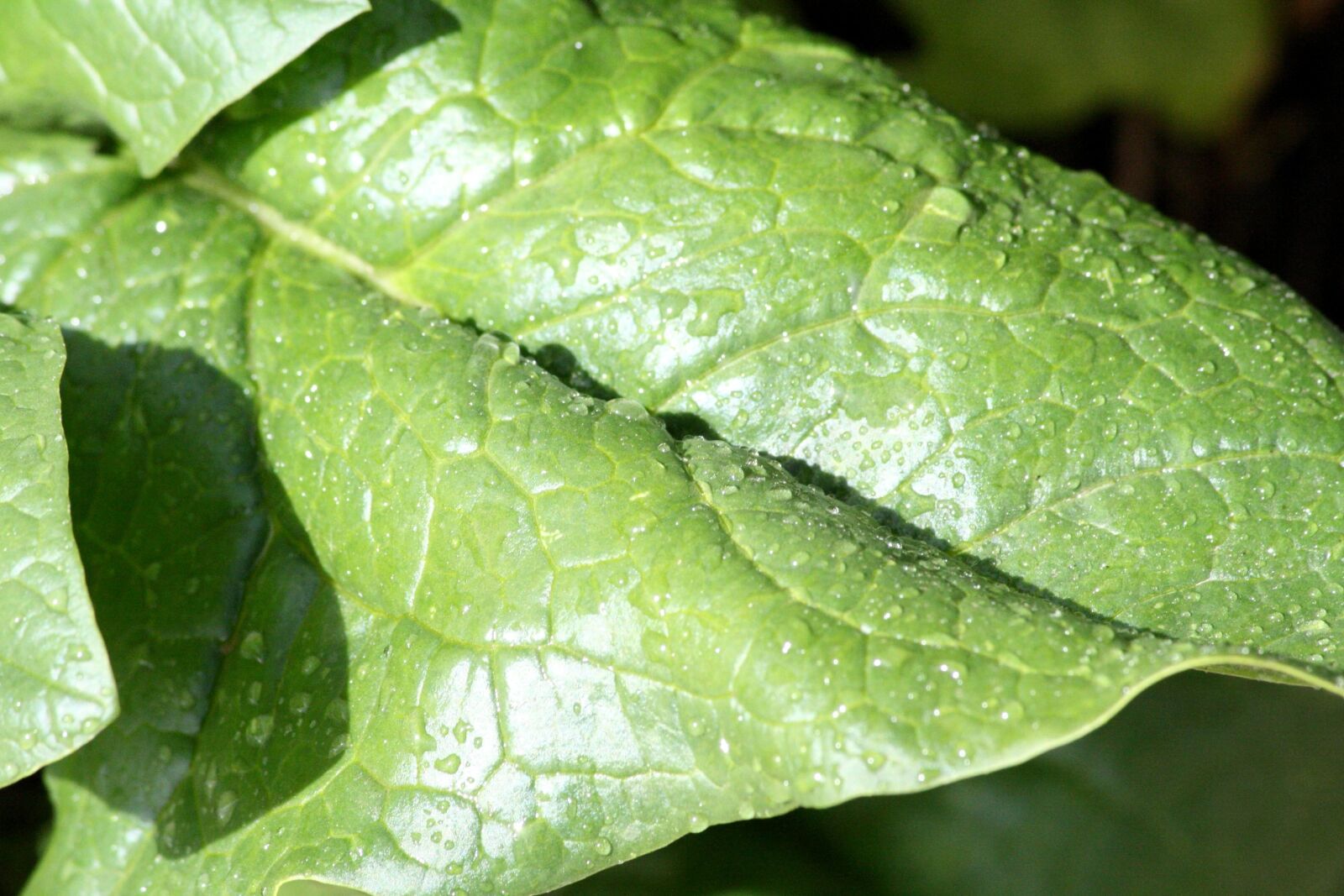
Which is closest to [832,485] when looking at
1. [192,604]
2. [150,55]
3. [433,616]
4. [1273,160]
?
[433,616]

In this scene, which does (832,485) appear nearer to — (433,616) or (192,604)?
(433,616)

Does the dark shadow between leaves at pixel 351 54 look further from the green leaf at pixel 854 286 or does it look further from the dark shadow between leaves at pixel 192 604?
the dark shadow between leaves at pixel 192 604

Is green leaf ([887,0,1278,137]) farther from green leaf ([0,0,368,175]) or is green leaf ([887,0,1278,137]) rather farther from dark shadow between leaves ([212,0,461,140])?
green leaf ([0,0,368,175])

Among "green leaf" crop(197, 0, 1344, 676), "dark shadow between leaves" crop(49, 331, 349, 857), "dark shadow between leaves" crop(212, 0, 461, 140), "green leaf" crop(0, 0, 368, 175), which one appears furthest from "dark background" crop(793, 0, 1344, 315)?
"dark shadow between leaves" crop(49, 331, 349, 857)

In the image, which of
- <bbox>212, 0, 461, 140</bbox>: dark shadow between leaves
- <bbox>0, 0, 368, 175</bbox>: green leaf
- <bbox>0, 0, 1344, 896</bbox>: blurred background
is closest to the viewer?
<bbox>0, 0, 368, 175</bbox>: green leaf

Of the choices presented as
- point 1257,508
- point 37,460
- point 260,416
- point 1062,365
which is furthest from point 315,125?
point 1257,508
